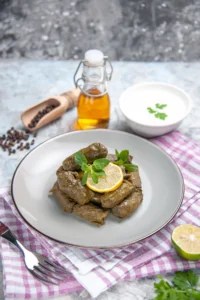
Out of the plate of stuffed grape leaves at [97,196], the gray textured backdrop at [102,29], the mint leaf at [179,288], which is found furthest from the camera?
the gray textured backdrop at [102,29]

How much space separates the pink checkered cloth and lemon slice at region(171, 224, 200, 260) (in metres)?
0.05

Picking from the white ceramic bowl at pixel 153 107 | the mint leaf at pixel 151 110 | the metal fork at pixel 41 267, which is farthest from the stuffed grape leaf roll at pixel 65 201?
the mint leaf at pixel 151 110

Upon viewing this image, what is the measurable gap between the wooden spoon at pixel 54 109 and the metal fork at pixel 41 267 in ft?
2.66

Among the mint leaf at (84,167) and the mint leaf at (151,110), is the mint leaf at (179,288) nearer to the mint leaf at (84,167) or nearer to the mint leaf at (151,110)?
the mint leaf at (84,167)

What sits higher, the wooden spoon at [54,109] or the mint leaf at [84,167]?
the mint leaf at [84,167]

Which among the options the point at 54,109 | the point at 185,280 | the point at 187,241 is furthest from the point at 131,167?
the point at 54,109

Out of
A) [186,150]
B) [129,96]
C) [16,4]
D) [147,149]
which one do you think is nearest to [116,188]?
[147,149]

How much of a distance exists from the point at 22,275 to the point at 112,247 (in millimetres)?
331

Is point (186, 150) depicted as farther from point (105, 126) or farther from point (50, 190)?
point (50, 190)

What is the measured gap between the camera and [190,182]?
98.3 inches

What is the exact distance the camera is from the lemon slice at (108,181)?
221 centimetres

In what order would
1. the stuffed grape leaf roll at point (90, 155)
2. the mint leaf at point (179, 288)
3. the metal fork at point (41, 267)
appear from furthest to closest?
the stuffed grape leaf roll at point (90, 155) → the metal fork at point (41, 267) → the mint leaf at point (179, 288)

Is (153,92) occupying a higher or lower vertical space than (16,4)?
lower

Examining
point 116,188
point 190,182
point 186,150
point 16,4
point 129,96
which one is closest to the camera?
point 116,188
